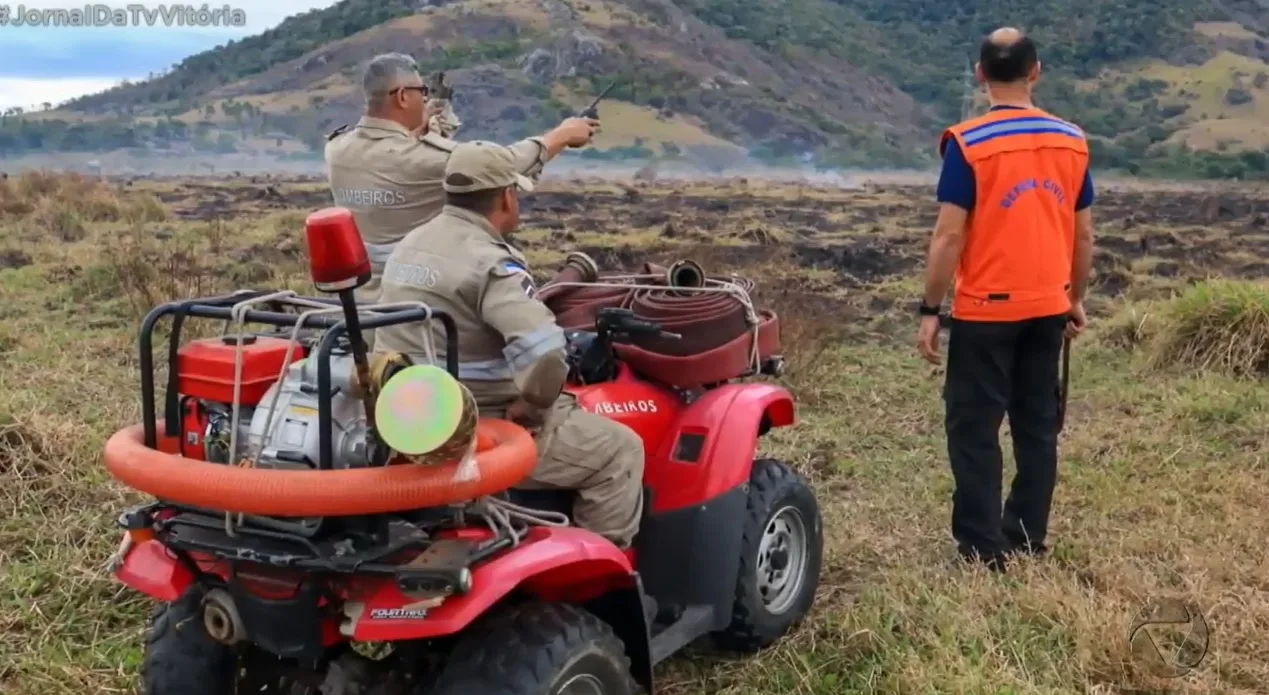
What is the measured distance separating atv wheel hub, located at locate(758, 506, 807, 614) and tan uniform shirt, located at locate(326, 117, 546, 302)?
5.58 feet

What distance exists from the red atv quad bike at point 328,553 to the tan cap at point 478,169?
46 centimetres

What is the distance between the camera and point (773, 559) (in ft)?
15.0

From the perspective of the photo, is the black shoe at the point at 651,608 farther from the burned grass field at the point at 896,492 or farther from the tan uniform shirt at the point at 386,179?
the tan uniform shirt at the point at 386,179

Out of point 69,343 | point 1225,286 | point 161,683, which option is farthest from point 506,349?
point 1225,286

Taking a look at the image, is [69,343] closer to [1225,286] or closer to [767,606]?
[767,606]

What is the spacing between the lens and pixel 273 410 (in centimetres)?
294

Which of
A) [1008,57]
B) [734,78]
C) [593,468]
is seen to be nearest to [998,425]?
[1008,57]

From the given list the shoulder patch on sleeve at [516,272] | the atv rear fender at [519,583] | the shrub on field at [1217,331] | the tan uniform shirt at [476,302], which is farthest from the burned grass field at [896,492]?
the shoulder patch on sleeve at [516,272]

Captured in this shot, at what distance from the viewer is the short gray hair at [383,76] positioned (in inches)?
194

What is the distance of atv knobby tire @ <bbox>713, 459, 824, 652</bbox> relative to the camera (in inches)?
170

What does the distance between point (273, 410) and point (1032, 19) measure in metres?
98.6

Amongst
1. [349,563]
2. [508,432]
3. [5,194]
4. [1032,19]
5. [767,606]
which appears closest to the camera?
[349,563]

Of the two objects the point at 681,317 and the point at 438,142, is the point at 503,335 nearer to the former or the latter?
the point at 681,317

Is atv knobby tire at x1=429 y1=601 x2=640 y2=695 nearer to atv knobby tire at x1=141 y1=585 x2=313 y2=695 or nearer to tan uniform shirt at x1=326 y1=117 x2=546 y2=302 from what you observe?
atv knobby tire at x1=141 y1=585 x2=313 y2=695
